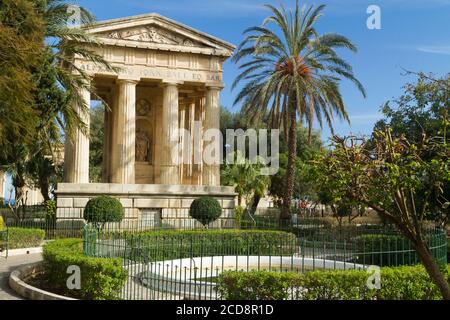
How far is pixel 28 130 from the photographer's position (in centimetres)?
1662

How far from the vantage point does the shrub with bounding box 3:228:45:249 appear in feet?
64.7

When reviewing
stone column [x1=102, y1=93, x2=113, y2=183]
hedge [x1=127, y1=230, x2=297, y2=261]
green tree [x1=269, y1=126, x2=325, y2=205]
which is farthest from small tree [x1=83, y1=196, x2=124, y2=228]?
green tree [x1=269, y1=126, x2=325, y2=205]

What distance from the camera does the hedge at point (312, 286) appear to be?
31.8 feet

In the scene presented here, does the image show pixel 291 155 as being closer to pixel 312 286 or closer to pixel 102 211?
pixel 102 211

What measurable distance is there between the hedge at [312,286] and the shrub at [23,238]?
12537mm

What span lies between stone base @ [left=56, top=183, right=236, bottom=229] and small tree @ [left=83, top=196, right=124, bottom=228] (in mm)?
2129

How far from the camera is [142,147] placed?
3441 cm

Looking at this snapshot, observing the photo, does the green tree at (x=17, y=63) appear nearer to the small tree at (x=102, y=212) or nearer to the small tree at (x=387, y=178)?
the small tree at (x=102, y=212)

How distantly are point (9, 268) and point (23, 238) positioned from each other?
184 inches

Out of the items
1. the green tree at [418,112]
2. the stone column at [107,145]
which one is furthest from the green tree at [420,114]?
the stone column at [107,145]

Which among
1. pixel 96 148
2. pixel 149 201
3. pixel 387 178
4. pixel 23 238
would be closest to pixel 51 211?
pixel 149 201
